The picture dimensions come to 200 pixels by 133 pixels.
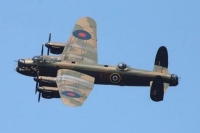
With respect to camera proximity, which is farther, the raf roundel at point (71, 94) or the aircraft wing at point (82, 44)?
the aircraft wing at point (82, 44)

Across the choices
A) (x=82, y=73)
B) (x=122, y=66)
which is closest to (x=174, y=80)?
(x=122, y=66)

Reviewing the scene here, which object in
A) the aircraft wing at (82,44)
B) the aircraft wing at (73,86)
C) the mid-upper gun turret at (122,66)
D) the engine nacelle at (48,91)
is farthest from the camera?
the aircraft wing at (82,44)

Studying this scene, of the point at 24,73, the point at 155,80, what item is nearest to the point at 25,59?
the point at 24,73

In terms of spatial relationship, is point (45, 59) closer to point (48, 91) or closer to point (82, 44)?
point (48, 91)

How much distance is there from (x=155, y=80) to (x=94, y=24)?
14.3m

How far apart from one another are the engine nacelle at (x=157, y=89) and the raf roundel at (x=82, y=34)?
12.0m

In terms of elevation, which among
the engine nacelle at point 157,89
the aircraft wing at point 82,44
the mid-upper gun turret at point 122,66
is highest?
the aircraft wing at point 82,44

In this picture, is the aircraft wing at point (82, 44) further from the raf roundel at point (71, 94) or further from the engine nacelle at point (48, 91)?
the raf roundel at point (71, 94)

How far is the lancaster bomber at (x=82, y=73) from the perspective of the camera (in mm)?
87938

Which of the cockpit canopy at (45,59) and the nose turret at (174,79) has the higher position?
the cockpit canopy at (45,59)

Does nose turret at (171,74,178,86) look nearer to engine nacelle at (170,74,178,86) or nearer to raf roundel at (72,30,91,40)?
engine nacelle at (170,74,178,86)

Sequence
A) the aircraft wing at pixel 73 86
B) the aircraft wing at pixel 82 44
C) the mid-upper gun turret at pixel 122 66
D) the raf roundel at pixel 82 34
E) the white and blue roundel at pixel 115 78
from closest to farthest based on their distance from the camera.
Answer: the aircraft wing at pixel 73 86 < the mid-upper gun turret at pixel 122 66 < the white and blue roundel at pixel 115 78 < the aircraft wing at pixel 82 44 < the raf roundel at pixel 82 34

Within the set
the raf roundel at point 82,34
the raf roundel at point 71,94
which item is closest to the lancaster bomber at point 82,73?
the raf roundel at point 71,94

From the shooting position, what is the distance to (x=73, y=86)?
88.2 meters
